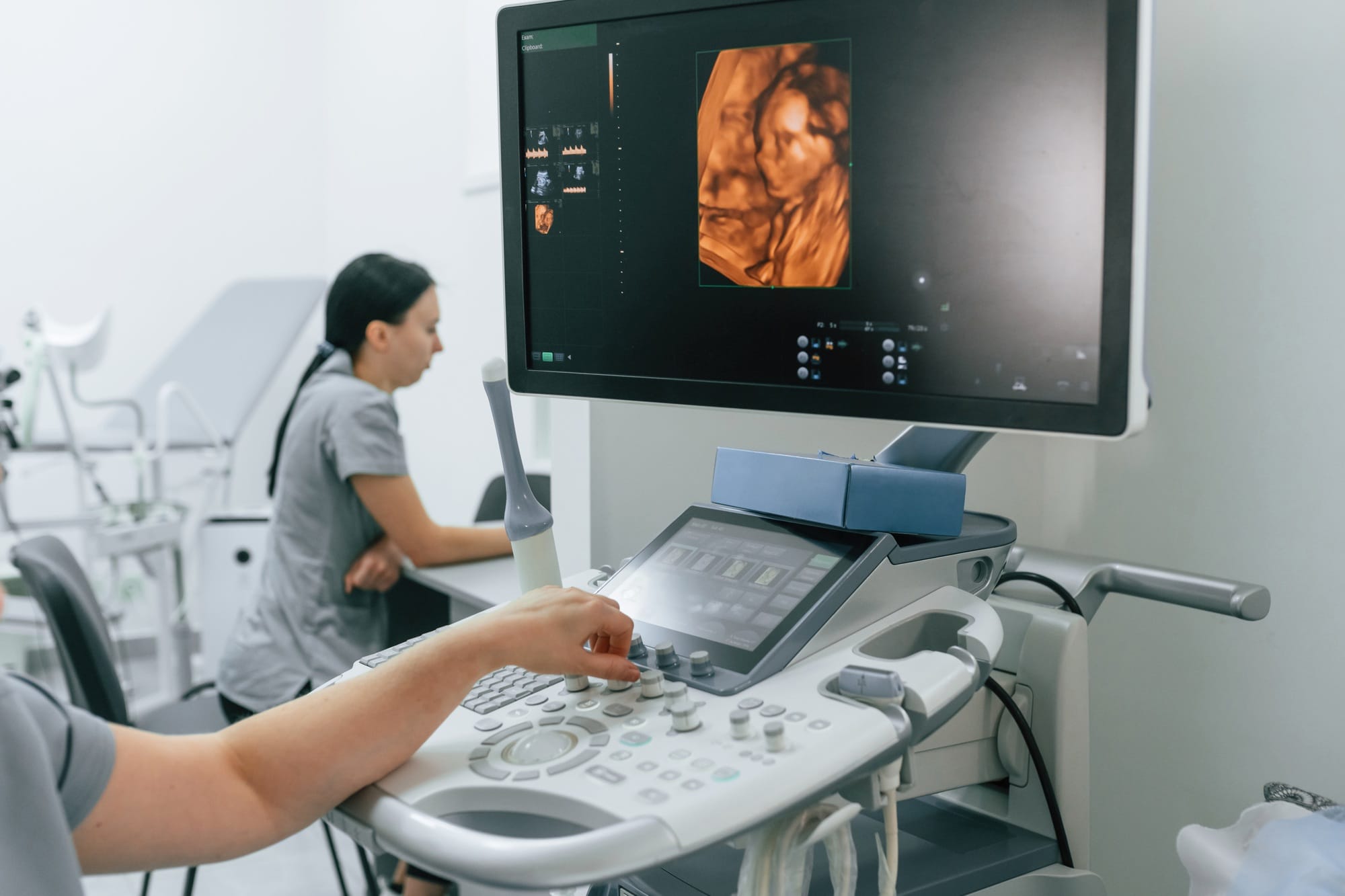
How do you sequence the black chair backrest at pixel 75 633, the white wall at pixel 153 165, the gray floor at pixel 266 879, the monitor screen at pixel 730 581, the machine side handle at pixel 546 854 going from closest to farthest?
the machine side handle at pixel 546 854 → the monitor screen at pixel 730 581 → the black chair backrest at pixel 75 633 → the gray floor at pixel 266 879 → the white wall at pixel 153 165

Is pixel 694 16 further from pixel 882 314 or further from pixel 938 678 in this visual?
pixel 938 678

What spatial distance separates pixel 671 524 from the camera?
84cm

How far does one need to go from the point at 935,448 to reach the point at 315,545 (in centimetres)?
136

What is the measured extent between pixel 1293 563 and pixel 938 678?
1.77ft

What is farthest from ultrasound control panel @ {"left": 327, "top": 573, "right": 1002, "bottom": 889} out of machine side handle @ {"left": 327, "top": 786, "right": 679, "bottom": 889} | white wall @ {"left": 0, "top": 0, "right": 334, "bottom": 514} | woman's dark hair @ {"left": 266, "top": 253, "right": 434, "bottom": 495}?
white wall @ {"left": 0, "top": 0, "right": 334, "bottom": 514}

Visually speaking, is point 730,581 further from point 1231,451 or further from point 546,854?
point 1231,451

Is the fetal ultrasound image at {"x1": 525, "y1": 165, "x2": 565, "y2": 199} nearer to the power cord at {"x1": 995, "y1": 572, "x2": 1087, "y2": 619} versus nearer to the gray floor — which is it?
the power cord at {"x1": 995, "y1": 572, "x2": 1087, "y2": 619}

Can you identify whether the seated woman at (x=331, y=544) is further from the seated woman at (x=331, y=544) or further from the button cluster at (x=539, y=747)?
the button cluster at (x=539, y=747)

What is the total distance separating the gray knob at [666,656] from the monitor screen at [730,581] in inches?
0.9

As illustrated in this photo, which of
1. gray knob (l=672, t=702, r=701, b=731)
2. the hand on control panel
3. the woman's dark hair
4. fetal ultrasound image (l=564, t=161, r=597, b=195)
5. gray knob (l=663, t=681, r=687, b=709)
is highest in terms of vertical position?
fetal ultrasound image (l=564, t=161, r=597, b=195)

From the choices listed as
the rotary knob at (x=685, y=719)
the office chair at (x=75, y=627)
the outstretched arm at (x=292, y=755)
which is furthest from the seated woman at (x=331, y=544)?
the rotary knob at (x=685, y=719)

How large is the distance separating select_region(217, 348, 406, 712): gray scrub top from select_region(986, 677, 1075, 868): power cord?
131 cm

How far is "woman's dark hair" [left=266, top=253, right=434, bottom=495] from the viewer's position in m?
2.00

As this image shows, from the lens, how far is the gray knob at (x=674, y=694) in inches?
23.4
